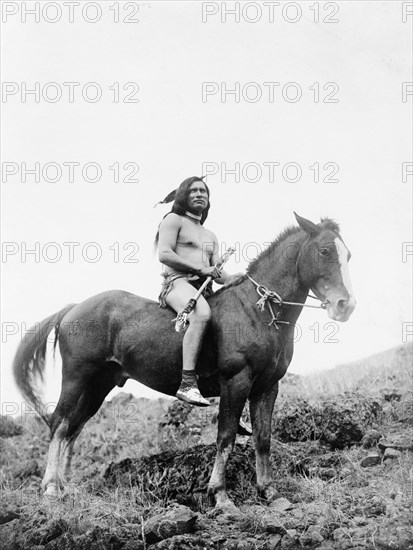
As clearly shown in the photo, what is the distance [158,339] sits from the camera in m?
7.66

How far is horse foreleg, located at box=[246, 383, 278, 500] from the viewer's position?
7246 mm

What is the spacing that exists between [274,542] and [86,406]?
3.42 m

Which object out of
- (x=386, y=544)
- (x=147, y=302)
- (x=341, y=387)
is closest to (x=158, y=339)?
(x=147, y=302)

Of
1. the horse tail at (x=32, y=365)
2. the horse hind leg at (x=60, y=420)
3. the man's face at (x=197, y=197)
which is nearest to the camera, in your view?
the horse hind leg at (x=60, y=420)

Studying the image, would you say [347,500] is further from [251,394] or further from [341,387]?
[341,387]

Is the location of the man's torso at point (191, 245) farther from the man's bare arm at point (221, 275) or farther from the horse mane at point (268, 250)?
the horse mane at point (268, 250)

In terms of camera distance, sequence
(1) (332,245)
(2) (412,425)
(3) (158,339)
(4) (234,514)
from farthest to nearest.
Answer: (2) (412,425)
(3) (158,339)
(1) (332,245)
(4) (234,514)

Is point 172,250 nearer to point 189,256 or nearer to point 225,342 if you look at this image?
point 189,256

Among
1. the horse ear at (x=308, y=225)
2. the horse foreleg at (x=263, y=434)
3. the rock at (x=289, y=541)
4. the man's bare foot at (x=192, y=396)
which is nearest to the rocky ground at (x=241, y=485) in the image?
the rock at (x=289, y=541)

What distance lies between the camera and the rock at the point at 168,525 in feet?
19.2

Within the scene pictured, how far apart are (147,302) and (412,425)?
13.3 feet

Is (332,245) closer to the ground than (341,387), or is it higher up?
higher up

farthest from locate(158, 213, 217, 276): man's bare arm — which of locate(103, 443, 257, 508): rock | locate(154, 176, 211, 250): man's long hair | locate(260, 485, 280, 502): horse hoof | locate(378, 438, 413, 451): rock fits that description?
locate(378, 438, 413, 451): rock

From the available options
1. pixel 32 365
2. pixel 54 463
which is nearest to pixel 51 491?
pixel 54 463
